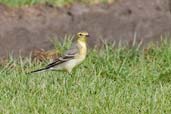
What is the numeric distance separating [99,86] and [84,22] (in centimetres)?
310

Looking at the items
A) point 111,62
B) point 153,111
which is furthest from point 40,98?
point 111,62

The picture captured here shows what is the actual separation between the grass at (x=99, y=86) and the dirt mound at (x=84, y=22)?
958mm

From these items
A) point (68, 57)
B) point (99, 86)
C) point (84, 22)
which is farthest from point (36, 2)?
point (99, 86)

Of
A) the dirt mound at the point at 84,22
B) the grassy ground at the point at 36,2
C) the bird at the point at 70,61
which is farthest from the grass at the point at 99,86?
the grassy ground at the point at 36,2

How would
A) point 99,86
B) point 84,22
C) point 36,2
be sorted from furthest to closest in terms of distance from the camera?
1. point 36,2
2. point 84,22
3. point 99,86

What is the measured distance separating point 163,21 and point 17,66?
9.56 ft

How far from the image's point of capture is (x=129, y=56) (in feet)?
33.1

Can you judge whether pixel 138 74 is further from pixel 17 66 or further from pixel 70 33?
pixel 70 33

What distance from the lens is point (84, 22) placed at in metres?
11.5

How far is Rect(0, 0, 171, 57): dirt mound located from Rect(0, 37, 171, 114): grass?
0.96 meters

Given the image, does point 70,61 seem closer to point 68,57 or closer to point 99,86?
point 68,57

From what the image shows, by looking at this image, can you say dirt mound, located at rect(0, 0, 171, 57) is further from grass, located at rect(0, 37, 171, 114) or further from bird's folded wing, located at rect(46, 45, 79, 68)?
bird's folded wing, located at rect(46, 45, 79, 68)

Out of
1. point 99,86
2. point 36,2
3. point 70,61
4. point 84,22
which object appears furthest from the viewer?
point 36,2

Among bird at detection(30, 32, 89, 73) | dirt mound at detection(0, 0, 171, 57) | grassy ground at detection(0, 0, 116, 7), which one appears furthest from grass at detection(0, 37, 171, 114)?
grassy ground at detection(0, 0, 116, 7)
